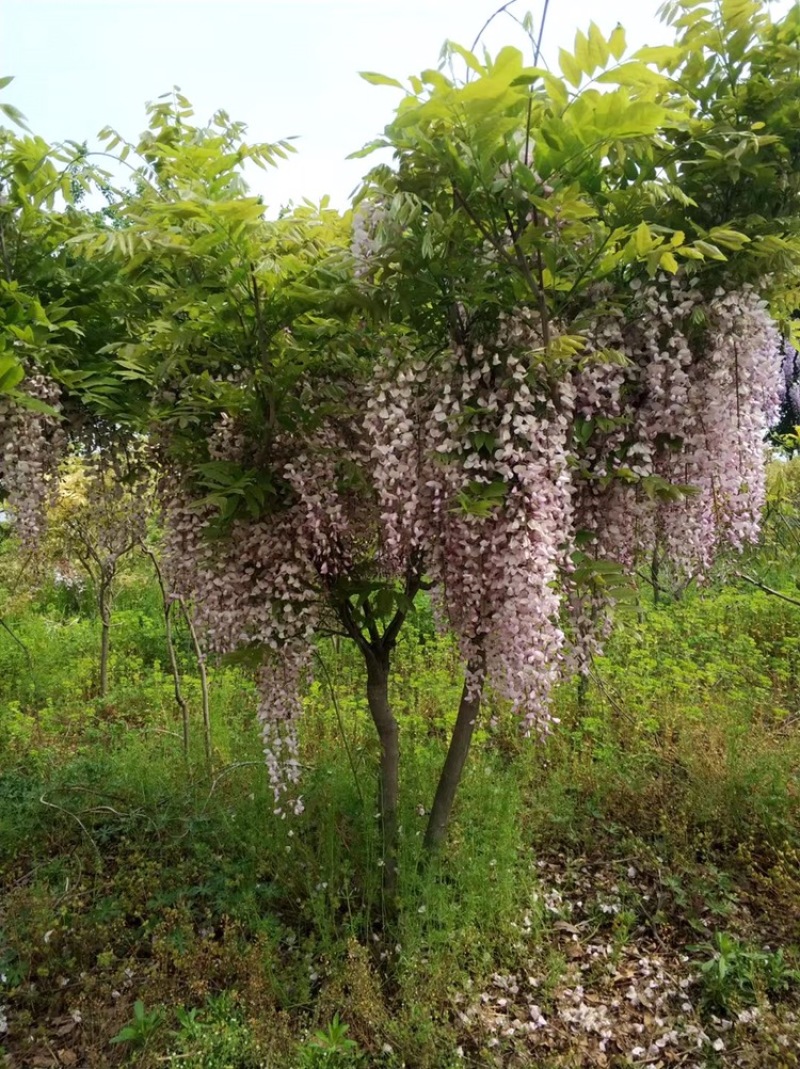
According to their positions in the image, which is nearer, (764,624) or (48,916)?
(48,916)

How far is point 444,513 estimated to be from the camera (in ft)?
7.86

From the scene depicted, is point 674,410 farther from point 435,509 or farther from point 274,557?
point 274,557

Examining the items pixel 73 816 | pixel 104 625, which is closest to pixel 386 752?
pixel 73 816

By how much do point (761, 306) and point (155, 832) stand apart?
379cm

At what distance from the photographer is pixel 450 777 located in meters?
3.20

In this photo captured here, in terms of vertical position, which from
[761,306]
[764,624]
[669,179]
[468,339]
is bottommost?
[764,624]

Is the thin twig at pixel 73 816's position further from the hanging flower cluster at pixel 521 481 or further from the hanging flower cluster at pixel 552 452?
the hanging flower cluster at pixel 552 452

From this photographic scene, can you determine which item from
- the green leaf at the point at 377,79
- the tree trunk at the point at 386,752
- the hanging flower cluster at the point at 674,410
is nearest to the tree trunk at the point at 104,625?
the tree trunk at the point at 386,752

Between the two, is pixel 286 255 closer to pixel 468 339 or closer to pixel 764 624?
pixel 468 339

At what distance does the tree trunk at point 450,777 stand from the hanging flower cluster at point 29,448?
1995mm

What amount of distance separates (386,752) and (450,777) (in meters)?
0.32

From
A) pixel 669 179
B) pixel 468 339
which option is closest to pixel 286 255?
pixel 468 339

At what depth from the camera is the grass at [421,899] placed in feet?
8.50

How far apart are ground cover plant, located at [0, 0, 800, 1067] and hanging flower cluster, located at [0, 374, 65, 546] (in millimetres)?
18
